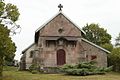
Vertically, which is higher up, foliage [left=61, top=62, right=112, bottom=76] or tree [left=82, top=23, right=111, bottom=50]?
tree [left=82, top=23, right=111, bottom=50]

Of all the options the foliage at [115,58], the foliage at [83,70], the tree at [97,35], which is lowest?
the foliage at [83,70]

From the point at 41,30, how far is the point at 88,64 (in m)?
Result: 10.7

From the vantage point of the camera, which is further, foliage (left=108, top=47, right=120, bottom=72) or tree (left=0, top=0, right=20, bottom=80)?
foliage (left=108, top=47, right=120, bottom=72)

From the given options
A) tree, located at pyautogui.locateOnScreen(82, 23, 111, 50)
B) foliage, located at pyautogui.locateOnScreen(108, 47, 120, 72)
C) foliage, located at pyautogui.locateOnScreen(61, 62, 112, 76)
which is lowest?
foliage, located at pyautogui.locateOnScreen(61, 62, 112, 76)

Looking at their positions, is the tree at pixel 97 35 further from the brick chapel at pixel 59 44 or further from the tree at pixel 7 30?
the tree at pixel 7 30

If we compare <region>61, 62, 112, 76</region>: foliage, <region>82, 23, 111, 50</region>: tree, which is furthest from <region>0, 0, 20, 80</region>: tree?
<region>82, 23, 111, 50</region>: tree

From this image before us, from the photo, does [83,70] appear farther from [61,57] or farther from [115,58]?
[115,58]

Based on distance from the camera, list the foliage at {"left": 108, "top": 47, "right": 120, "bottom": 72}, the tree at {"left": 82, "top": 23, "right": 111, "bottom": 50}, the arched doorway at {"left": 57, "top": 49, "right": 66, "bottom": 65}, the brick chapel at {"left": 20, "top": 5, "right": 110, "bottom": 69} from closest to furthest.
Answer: the brick chapel at {"left": 20, "top": 5, "right": 110, "bottom": 69}
the arched doorway at {"left": 57, "top": 49, "right": 66, "bottom": 65}
the foliage at {"left": 108, "top": 47, "right": 120, "bottom": 72}
the tree at {"left": 82, "top": 23, "right": 111, "bottom": 50}

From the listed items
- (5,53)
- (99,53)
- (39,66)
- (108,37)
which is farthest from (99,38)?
(5,53)

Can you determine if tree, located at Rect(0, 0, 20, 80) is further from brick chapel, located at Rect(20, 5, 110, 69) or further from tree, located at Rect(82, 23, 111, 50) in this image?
tree, located at Rect(82, 23, 111, 50)

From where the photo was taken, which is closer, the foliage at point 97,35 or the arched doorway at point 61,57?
the arched doorway at point 61,57

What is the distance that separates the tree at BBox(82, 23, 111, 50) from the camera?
3039 inches

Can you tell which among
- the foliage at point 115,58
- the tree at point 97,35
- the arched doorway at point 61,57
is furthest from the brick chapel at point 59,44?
the tree at point 97,35

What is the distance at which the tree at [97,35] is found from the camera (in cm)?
7719
